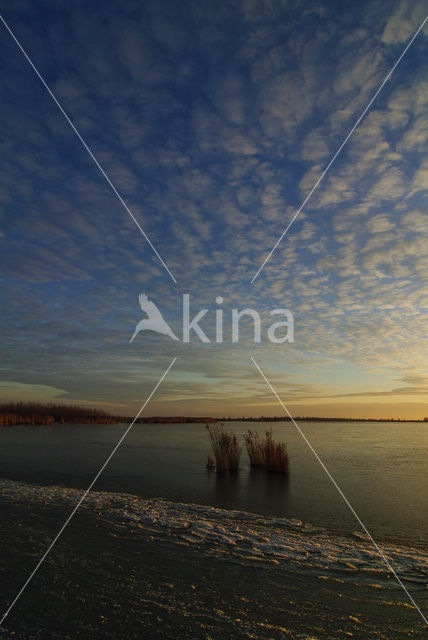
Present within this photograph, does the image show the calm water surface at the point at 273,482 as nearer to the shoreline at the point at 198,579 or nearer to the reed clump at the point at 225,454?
the reed clump at the point at 225,454

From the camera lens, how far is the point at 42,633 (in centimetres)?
332

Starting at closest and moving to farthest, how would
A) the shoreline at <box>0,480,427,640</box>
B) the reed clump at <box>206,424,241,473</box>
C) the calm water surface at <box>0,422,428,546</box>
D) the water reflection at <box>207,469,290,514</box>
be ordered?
the shoreline at <box>0,480,427,640</box> < the calm water surface at <box>0,422,428,546</box> < the water reflection at <box>207,469,290,514</box> < the reed clump at <box>206,424,241,473</box>

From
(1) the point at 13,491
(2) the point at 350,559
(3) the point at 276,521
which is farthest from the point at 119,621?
(1) the point at 13,491

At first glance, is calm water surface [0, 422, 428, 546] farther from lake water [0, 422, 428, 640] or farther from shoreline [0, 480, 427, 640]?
shoreline [0, 480, 427, 640]

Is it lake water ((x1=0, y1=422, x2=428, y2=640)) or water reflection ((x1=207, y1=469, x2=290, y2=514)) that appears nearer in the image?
lake water ((x1=0, y1=422, x2=428, y2=640))

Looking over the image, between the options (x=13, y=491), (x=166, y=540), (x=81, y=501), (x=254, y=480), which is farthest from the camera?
(x=254, y=480)

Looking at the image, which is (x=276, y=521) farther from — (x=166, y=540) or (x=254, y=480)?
(x=254, y=480)

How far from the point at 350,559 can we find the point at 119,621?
3.28 m

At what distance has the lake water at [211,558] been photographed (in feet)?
11.8

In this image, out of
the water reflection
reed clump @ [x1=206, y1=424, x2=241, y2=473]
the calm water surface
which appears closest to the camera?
the calm water surface

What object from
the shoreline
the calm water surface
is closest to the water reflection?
the calm water surface

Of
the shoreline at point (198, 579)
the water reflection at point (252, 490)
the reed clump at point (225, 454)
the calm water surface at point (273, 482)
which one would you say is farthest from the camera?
the reed clump at point (225, 454)

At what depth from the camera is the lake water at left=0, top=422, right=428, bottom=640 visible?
361 centimetres

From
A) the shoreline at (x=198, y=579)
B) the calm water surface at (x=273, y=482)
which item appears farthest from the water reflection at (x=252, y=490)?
the shoreline at (x=198, y=579)
